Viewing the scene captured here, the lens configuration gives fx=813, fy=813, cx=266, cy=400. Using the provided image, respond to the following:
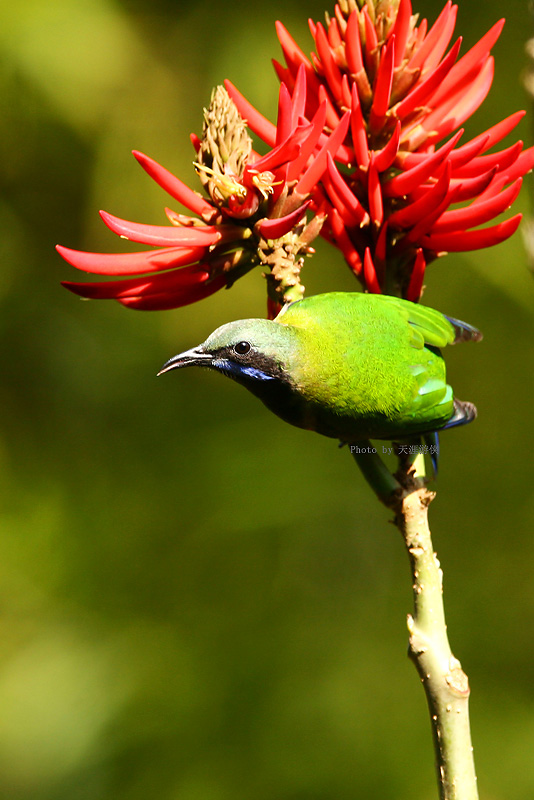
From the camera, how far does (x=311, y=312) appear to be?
119 centimetres

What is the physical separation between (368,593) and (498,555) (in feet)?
1.47

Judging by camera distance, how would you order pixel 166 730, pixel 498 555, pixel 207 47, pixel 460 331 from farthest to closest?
1. pixel 207 47
2. pixel 498 555
3. pixel 166 730
4. pixel 460 331

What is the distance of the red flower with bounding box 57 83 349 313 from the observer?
0.95 m

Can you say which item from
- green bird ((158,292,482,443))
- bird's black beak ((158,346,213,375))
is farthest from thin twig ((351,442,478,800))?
bird's black beak ((158,346,213,375))

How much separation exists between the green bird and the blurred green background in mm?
1488

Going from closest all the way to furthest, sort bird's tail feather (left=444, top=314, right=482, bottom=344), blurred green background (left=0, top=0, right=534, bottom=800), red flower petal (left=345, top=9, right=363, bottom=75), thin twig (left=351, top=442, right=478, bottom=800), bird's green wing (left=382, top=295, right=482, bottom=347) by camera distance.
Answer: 1. thin twig (left=351, top=442, right=478, bottom=800)
2. red flower petal (left=345, top=9, right=363, bottom=75)
3. bird's green wing (left=382, top=295, right=482, bottom=347)
4. bird's tail feather (left=444, top=314, right=482, bottom=344)
5. blurred green background (left=0, top=0, right=534, bottom=800)

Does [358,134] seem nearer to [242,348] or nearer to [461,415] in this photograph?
[242,348]

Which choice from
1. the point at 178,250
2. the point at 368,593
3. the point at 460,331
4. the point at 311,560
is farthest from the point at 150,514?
the point at 178,250

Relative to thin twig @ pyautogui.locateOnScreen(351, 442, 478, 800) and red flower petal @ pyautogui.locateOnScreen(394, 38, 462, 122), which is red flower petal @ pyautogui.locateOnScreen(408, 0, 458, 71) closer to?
red flower petal @ pyautogui.locateOnScreen(394, 38, 462, 122)

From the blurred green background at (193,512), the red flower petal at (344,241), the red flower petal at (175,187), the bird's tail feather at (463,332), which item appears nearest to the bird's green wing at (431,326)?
the bird's tail feather at (463,332)

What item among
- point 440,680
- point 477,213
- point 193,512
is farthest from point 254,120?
point 193,512

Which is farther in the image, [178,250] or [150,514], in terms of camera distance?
[150,514]

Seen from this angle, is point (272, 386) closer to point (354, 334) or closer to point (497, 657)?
point (354, 334)

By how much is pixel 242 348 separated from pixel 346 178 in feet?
0.89
